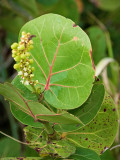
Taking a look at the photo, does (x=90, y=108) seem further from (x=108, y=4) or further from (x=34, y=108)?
(x=108, y=4)

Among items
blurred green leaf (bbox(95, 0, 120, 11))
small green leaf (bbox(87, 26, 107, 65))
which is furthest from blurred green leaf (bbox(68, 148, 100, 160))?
blurred green leaf (bbox(95, 0, 120, 11))

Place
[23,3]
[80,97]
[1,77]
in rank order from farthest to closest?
[1,77] → [23,3] → [80,97]

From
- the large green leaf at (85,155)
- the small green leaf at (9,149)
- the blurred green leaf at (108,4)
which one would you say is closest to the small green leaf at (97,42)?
the blurred green leaf at (108,4)

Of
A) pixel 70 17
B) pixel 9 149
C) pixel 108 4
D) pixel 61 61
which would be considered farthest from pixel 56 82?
pixel 108 4

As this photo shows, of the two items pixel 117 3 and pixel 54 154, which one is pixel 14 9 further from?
pixel 54 154

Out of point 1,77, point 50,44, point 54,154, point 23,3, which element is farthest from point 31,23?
point 1,77
